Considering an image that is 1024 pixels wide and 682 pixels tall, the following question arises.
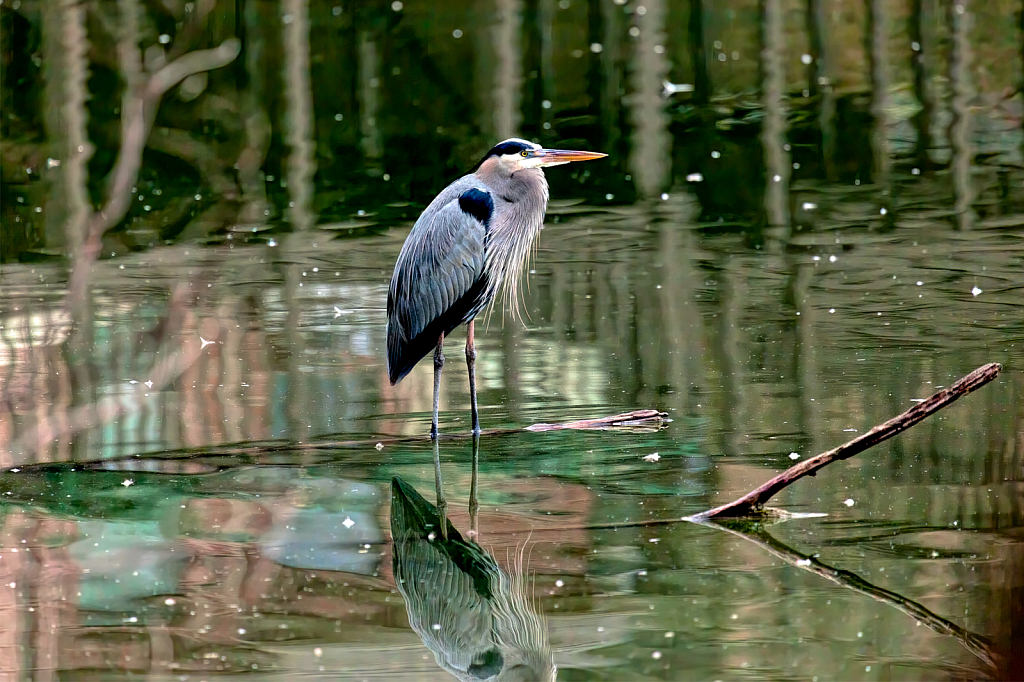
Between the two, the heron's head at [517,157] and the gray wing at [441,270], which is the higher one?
the heron's head at [517,157]

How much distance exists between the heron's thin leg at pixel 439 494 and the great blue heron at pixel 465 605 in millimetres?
11

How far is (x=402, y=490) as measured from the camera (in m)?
5.71

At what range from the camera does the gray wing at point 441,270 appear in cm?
652

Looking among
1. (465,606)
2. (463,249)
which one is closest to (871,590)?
(465,606)

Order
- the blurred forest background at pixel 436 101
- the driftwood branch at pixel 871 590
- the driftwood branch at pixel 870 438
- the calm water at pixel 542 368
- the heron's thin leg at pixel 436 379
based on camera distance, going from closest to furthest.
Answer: the driftwood branch at pixel 871 590
the calm water at pixel 542 368
the driftwood branch at pixel 870 438
the heron's thin leg at pixel 436 379
the blurred forest background at pixel 436 101

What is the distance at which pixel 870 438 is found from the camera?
16.0ft

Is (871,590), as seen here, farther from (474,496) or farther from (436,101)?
(436,101)

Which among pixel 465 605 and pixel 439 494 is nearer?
pixel 465 605

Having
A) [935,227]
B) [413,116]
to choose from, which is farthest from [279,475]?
[413,116]

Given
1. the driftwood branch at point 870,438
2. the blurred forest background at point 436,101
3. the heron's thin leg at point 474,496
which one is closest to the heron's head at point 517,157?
the heron's thin leg at point 474,496

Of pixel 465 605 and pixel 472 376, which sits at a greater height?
pixel 472 376

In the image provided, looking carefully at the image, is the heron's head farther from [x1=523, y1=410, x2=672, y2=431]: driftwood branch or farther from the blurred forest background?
the blurred forest background

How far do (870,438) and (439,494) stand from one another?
5.58ft

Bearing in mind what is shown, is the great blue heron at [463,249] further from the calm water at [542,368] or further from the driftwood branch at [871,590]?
the driftwood branch at [871,590]
